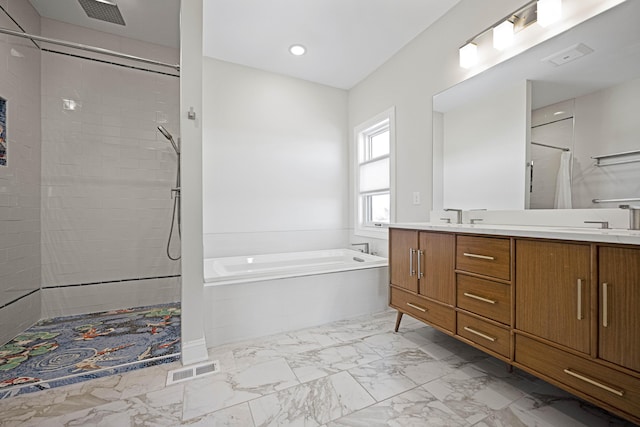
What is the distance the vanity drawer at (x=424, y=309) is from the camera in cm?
165

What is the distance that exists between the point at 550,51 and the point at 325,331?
233cm

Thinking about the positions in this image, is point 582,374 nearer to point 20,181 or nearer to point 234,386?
point 234,386

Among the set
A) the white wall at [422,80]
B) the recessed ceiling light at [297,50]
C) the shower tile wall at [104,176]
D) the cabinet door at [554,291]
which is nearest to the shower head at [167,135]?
the shower tile wall at [104,176]

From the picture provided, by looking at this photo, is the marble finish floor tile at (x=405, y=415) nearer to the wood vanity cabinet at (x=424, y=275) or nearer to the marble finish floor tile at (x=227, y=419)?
the marble finish floor tile at (x=227, y=419)

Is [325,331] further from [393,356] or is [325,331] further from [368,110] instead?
[368,110]

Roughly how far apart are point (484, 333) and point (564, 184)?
0.94 m

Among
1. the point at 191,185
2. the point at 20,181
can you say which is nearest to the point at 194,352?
the point at 191,185

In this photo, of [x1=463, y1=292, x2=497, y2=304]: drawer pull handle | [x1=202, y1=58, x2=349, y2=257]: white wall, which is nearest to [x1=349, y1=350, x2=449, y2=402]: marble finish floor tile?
[x1=463, y1=292, x2=497, y2=304]: drawer pull handle

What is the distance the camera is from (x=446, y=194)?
2230 millimetres

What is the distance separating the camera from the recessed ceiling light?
262 centimetres

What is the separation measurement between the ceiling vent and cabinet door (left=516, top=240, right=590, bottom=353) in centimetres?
110

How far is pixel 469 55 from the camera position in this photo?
77.2 inches

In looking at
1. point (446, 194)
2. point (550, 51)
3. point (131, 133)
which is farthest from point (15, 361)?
point (550, 51)

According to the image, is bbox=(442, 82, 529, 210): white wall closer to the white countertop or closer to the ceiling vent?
the ceiling vent
